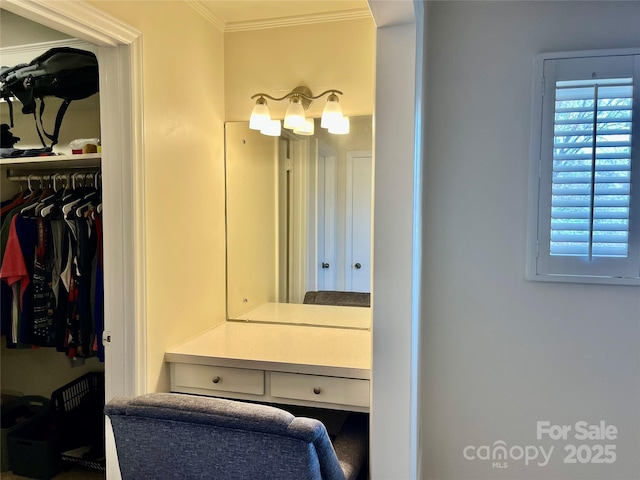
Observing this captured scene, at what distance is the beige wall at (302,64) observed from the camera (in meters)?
2.14

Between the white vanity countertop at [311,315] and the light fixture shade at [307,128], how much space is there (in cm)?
89

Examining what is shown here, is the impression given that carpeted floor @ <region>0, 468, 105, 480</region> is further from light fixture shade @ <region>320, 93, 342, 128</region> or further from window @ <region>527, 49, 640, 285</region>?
window @ <region>527, 49, 640, 285</region>

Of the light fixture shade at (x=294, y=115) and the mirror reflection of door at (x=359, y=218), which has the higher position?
the light fixture shade at (x=294, y=115)

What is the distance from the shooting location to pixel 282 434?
1.13 meters

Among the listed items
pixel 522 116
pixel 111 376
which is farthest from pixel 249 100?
pixel 111 376

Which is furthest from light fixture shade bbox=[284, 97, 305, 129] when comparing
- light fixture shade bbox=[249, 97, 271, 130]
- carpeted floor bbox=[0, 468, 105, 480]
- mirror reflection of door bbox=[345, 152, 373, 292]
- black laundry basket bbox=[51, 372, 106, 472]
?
carpeted floor bbox=[0, 468, 105, 480]

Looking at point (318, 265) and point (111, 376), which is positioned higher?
point (318, 265)

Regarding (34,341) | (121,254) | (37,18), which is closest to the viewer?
(37,18)

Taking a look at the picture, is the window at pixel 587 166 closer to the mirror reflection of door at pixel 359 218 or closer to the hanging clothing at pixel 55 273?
the mirror reflection of door at pixel 359 218

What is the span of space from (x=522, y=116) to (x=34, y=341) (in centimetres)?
234

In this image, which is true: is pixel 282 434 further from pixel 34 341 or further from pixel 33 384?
pixel 33 384

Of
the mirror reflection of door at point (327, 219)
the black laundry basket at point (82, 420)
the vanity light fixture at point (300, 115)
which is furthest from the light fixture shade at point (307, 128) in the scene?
the black laundry basket at point (82, 420)

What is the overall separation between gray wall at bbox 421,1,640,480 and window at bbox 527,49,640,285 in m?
0.06

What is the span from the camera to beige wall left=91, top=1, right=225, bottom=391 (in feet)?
5.57
